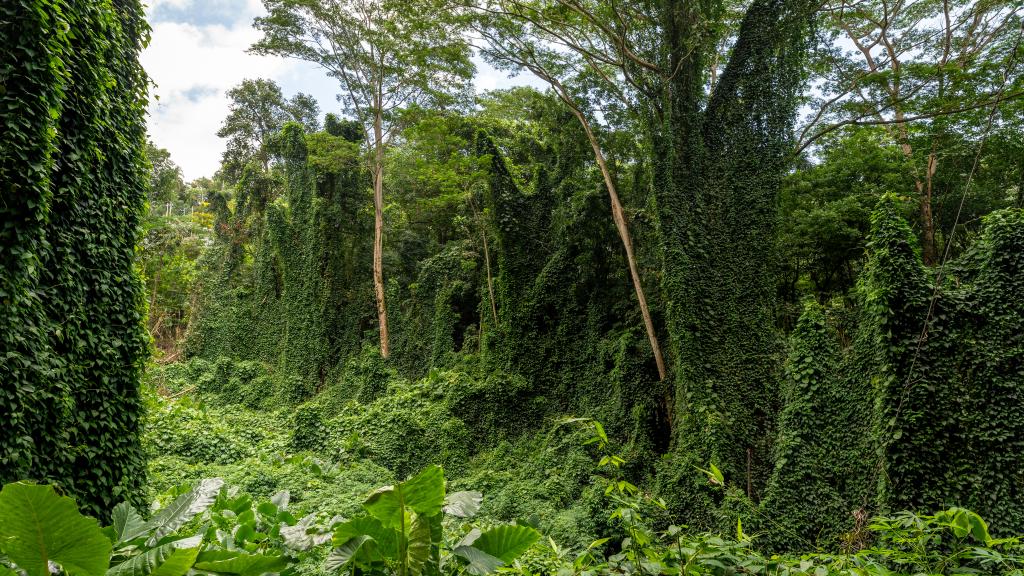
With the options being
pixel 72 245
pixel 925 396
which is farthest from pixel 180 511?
pixel 925 396

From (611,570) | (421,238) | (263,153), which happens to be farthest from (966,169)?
(263,153)

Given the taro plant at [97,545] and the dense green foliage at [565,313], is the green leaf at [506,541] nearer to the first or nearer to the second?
the dense green foliage at [565,313]

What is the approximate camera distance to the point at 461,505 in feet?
5.65

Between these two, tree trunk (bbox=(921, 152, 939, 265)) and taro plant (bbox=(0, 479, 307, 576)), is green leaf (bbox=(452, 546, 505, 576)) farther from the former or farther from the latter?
tree trunk (bbox=(921, 152, 939, 265))

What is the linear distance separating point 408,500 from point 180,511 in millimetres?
1159

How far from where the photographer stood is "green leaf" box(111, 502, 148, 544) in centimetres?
177

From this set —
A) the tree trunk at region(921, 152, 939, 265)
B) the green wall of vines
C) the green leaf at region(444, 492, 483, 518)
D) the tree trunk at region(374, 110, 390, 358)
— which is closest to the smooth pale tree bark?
the green wall of vines

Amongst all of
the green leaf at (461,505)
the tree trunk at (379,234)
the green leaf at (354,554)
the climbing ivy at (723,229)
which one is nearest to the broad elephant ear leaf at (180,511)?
the green leaf at (354,554)

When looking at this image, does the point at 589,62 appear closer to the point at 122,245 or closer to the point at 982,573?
the point at 122,245

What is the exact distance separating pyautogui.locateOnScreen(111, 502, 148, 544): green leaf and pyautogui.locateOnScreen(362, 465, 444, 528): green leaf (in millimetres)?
939

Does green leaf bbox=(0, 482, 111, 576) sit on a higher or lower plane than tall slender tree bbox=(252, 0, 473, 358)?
lower

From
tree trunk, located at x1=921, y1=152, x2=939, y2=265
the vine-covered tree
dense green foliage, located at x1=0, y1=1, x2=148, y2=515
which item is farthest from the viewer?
the vine-covered tree

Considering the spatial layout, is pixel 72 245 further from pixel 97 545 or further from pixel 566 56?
pixel 566 56

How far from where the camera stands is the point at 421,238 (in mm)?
17438
